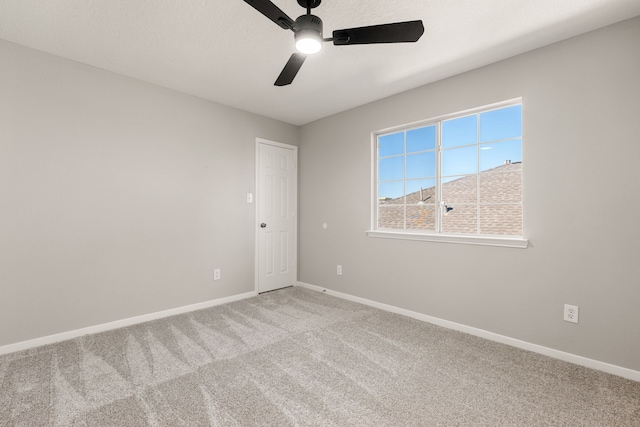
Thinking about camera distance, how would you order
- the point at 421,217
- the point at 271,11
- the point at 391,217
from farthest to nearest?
the point at 391,217 < the point at 421,217 < the point at 271,11

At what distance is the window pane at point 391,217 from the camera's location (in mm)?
3443

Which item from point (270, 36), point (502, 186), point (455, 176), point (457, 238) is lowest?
point (457, 238)

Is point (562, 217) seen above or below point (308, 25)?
below

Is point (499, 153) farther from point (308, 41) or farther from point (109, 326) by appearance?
point (109, 326)

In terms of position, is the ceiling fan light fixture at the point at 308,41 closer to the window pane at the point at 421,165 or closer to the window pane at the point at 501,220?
the window pane at the point at 421,165

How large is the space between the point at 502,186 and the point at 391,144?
132 cm

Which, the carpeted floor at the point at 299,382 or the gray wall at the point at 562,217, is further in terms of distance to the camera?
the gray wall at the point at 562,217

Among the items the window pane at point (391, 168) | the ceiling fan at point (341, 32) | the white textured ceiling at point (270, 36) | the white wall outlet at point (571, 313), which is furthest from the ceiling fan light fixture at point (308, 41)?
the white wall outlet at point (571, 313)

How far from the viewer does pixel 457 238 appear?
2844 mm

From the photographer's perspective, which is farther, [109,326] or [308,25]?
[109,326]

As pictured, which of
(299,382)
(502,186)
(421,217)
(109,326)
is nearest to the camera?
(299,382)

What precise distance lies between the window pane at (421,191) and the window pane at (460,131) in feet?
1.40

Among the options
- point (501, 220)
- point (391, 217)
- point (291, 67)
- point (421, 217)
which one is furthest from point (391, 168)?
point (291, 67)

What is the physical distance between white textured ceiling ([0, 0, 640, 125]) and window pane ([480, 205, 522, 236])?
134cm
